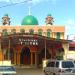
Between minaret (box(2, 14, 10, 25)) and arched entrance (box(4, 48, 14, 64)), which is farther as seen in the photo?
minaret (box(2, 14, 10, 25))

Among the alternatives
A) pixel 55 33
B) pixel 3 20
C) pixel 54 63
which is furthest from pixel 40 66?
pixel 54 63

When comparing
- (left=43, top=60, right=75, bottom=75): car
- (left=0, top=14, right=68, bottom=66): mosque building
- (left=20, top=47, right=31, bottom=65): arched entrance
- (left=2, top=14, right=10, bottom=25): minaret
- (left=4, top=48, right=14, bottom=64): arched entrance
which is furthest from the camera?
(left=2, top=14, right=10, bottom=25): minaret

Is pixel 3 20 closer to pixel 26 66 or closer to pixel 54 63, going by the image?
pixel 26 66

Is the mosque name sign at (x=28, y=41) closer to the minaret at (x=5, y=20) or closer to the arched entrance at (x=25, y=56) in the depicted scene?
the arched entrance at (x=25, y=56)

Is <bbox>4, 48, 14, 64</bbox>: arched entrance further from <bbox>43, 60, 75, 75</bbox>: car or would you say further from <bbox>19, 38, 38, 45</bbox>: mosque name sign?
<bbox>43, 60, 75, 75</bbox>: car

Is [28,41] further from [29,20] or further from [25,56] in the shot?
[29,20]

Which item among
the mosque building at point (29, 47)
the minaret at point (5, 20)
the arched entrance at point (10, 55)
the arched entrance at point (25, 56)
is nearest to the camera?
the mosque building at point (29, 47)

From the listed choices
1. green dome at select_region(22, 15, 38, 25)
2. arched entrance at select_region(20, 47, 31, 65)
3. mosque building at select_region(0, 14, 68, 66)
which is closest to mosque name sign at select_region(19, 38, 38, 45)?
mosque building at select_region(0, 14, 68, 66)

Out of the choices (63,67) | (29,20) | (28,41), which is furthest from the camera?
(29,20)

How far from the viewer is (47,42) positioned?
6588 cm

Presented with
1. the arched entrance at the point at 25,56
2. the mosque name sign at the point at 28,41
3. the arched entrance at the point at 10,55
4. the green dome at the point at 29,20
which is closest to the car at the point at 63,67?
the mosque name sign at the point at 28,41

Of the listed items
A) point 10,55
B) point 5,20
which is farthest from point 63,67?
point 5,20

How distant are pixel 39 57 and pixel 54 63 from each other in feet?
106

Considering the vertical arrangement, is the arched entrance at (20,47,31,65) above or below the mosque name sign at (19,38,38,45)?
below
